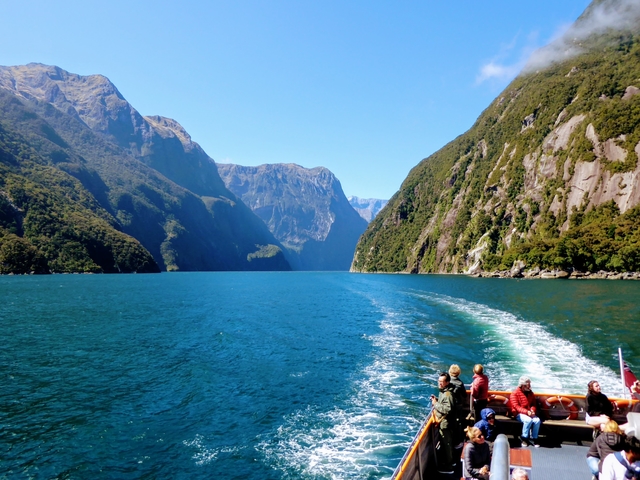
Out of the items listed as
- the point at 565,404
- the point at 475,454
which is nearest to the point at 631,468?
the point at 475,454

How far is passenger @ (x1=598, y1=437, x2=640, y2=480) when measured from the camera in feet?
26.7

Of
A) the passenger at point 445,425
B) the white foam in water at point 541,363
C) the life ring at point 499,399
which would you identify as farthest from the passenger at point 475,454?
the white foam in water at point 541,363

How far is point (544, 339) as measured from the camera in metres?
35.4

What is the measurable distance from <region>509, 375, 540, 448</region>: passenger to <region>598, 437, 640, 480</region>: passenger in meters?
3.94

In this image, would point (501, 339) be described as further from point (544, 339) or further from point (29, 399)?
point (29, 399)

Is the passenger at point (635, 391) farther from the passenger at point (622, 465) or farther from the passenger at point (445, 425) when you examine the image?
the passenger at point (445, 425)

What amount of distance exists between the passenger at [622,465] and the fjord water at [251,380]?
5.46m

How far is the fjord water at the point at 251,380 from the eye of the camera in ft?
49.6

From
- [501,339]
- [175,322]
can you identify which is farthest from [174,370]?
[501,339]

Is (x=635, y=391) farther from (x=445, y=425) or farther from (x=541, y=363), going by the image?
(x=541, y=363)

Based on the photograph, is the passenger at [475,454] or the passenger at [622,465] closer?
the passenger at [622,465]

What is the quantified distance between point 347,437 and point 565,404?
8.05 m

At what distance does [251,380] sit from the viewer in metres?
25.0

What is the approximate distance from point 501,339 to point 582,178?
13440cm
